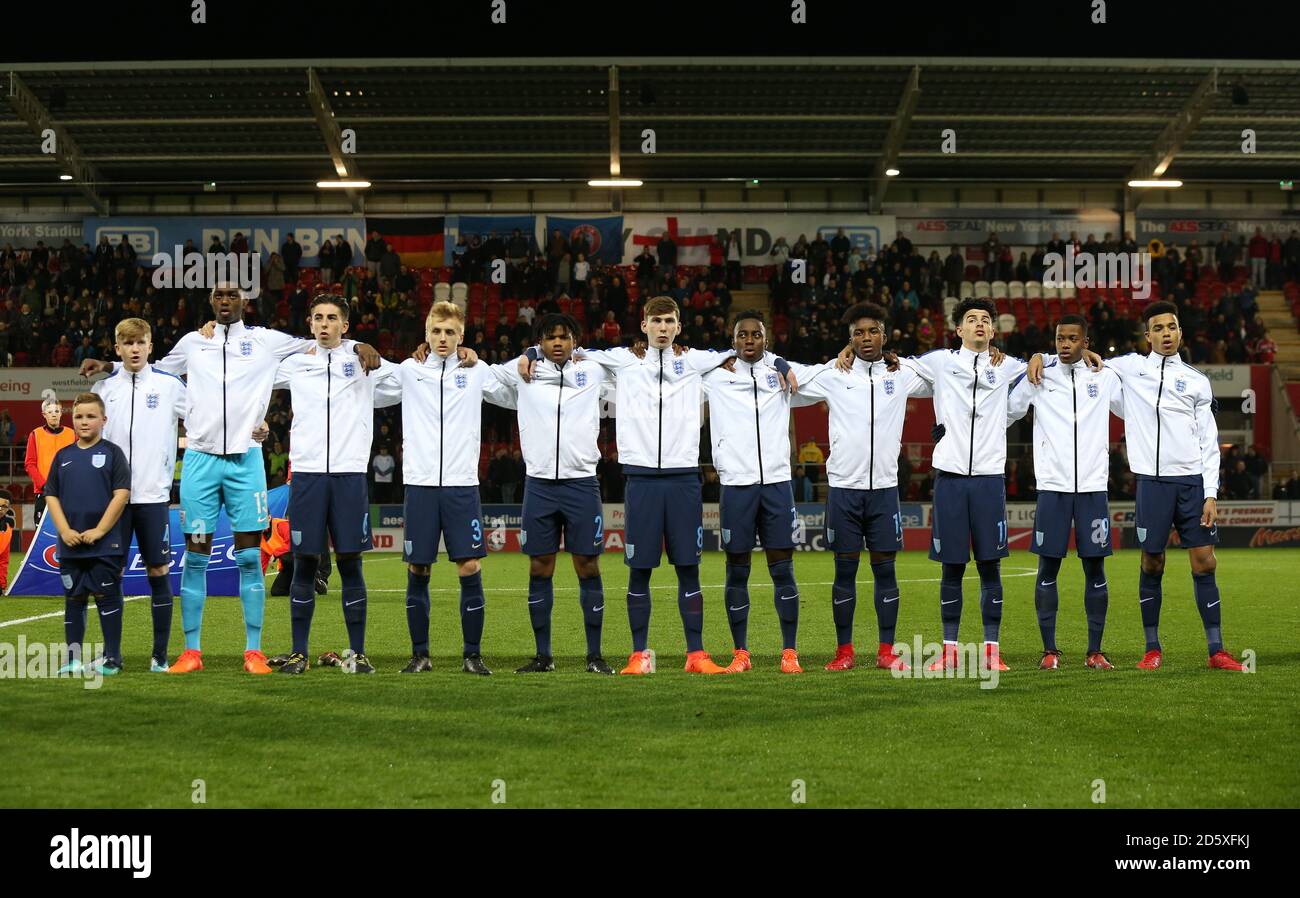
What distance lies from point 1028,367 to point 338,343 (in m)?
5.23

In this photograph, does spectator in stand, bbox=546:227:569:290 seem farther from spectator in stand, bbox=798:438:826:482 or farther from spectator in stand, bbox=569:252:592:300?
spectator in stand, bbox=798:438:826:482

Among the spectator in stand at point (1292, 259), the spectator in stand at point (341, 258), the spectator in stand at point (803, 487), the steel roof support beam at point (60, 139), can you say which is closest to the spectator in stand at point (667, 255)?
the spectator in stand at point (341, 258)

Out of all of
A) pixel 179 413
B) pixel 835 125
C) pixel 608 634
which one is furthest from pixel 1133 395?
pixel 835 125

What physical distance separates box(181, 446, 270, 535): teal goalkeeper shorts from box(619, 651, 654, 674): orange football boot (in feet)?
9.33

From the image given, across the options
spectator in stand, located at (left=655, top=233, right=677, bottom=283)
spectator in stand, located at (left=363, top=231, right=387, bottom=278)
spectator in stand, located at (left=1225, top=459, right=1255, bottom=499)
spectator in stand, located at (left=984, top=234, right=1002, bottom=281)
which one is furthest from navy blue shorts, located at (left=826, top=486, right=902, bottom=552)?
spectator in stand, located at (left=984, top=234, right=1002, bottom=281)

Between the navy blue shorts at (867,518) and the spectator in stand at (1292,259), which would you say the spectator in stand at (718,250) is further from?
the navy blue shorts at (867,518)

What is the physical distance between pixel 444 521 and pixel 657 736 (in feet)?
9.67

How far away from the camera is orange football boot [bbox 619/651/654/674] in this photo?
912 cm

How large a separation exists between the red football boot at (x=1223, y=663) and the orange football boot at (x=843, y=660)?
107 inches

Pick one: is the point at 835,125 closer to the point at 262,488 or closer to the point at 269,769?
the point at 262,488

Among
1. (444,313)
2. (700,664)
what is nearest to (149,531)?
(444,313)

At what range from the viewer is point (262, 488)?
950 centimetres

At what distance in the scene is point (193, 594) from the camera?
30.8ft

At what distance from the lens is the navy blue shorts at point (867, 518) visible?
31.4 feet
